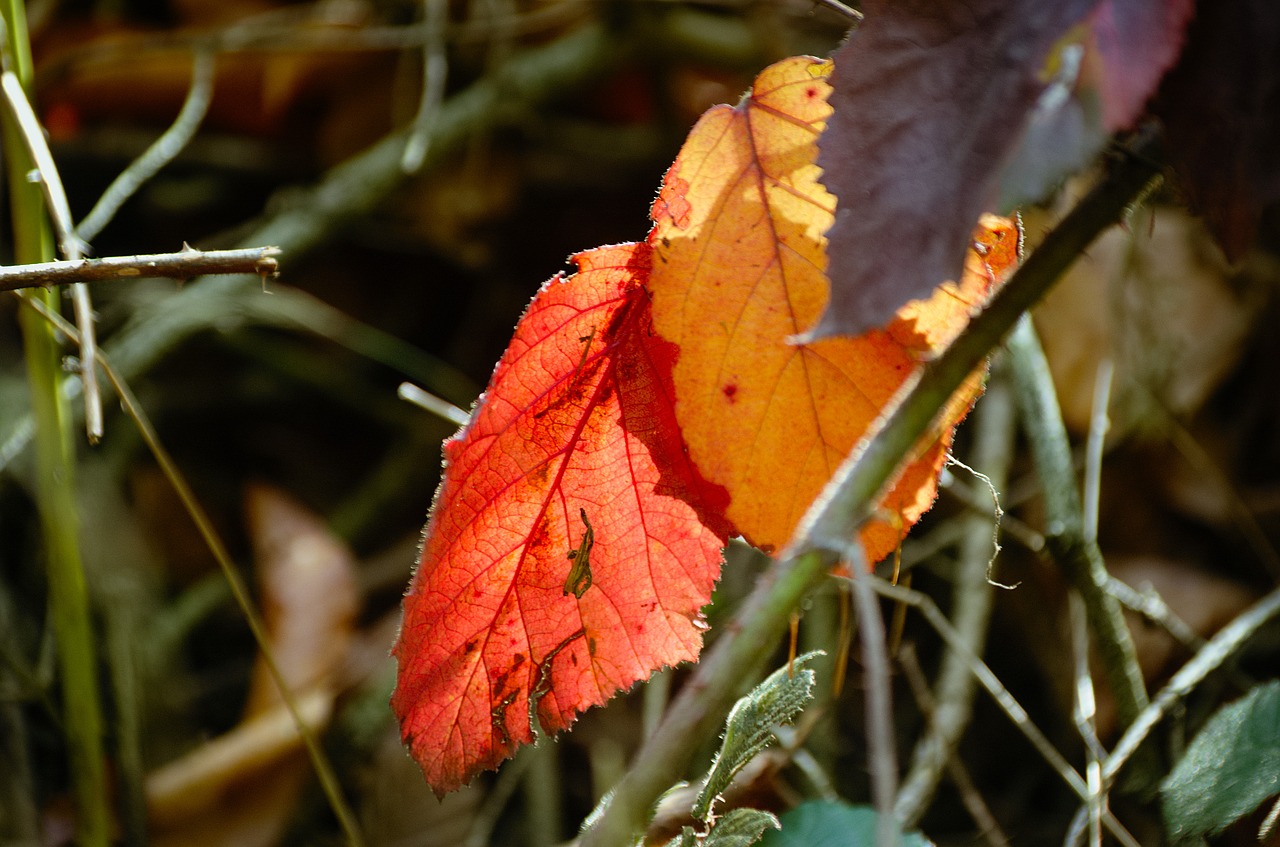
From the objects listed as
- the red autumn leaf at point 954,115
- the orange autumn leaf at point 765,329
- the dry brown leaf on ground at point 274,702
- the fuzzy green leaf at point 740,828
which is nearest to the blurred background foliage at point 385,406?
the dry brown leaf on ground at point 274,702

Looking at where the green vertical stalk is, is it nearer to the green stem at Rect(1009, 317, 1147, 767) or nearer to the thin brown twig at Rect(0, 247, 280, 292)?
the thin brown twig at Rect(0, 247, 280, 292)

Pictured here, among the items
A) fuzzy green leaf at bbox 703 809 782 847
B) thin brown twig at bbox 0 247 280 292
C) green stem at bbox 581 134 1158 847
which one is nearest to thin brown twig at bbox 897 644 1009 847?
fuzzy green leaf at bbox 703 809 782 847

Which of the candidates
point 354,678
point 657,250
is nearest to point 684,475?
point 657,250

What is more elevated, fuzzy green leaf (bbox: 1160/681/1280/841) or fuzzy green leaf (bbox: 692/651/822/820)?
fuzzy green leaf (bbox: 692/651/822/820)

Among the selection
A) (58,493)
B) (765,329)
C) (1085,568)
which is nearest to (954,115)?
(765,329)

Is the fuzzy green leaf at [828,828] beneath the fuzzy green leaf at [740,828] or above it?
beneath

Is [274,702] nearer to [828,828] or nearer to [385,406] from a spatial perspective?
[385,406]

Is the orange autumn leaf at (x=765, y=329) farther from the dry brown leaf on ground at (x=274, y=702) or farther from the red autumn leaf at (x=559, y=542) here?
the dry brown leaf on ground at (x=274, y=702)
